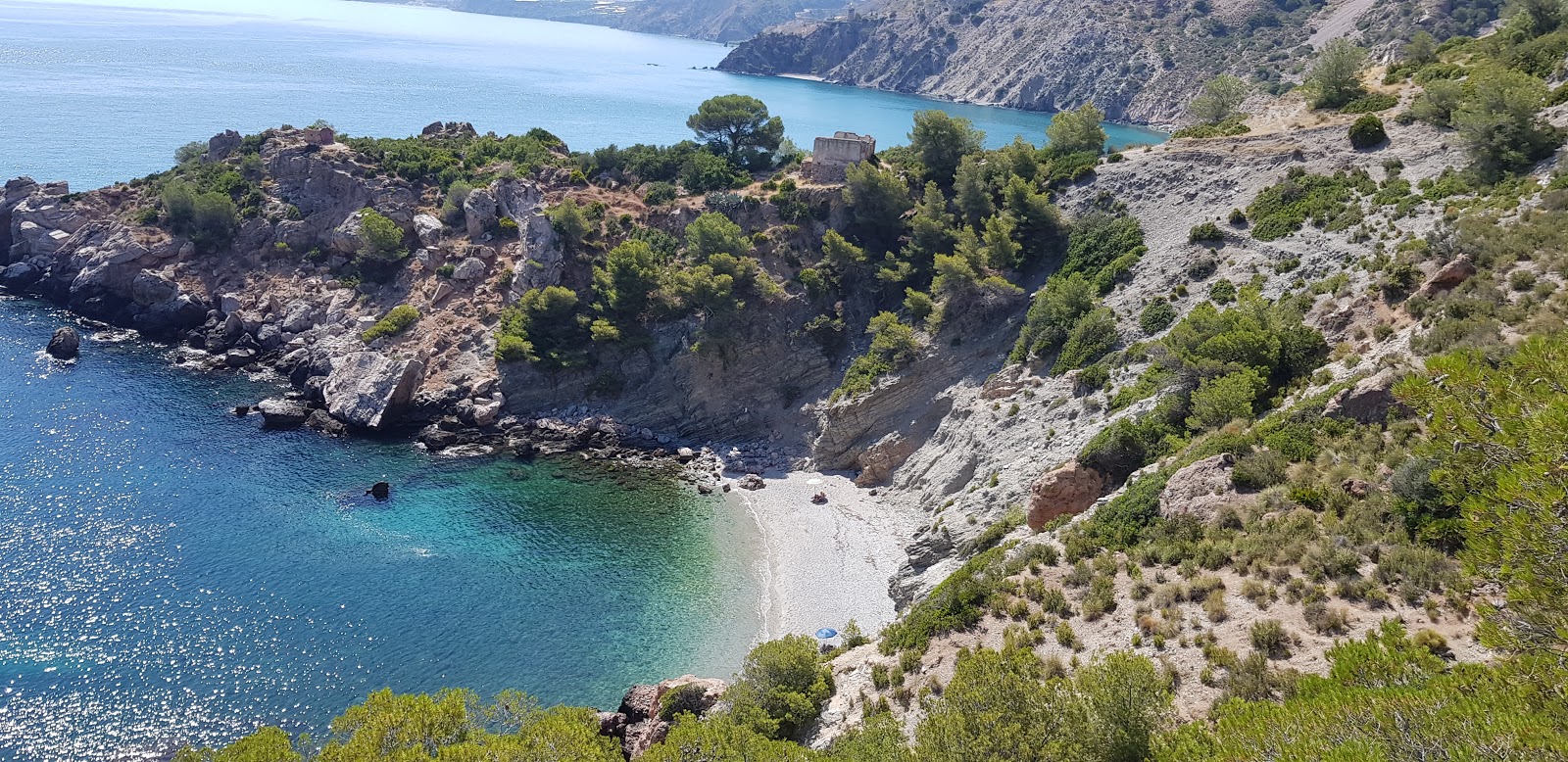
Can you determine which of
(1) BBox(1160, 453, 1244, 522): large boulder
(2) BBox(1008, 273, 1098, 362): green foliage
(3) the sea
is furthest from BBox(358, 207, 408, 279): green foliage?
(1) BBox(1160, 453, 1244, 522): large boulder

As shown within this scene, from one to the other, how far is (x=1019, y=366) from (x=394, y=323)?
49079 millimetres

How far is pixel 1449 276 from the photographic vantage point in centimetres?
3088

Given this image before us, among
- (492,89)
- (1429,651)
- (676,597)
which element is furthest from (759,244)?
(492,89)

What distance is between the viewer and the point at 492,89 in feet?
575

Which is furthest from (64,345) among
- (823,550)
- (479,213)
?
(823,550)

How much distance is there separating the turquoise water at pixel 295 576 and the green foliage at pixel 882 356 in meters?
13.3

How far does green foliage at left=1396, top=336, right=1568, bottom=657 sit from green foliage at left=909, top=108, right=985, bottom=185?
55.9 meters

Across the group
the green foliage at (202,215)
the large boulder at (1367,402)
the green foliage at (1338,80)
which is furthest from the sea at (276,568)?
the green foliage at (1338,80)

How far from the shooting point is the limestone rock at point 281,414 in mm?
56875

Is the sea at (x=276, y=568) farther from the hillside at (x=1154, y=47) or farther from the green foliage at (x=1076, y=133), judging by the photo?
the hillside at (x=1154, y=47)

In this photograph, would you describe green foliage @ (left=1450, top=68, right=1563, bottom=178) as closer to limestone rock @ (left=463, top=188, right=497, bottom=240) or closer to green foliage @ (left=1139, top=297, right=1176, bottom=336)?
green foliage @ (left=1139, top=297, right=1176, bottom=336)

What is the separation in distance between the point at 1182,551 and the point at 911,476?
2508 cm

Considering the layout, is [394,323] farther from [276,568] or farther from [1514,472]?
[1514,472]

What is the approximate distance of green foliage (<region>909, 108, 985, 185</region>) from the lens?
6788 centimetres
